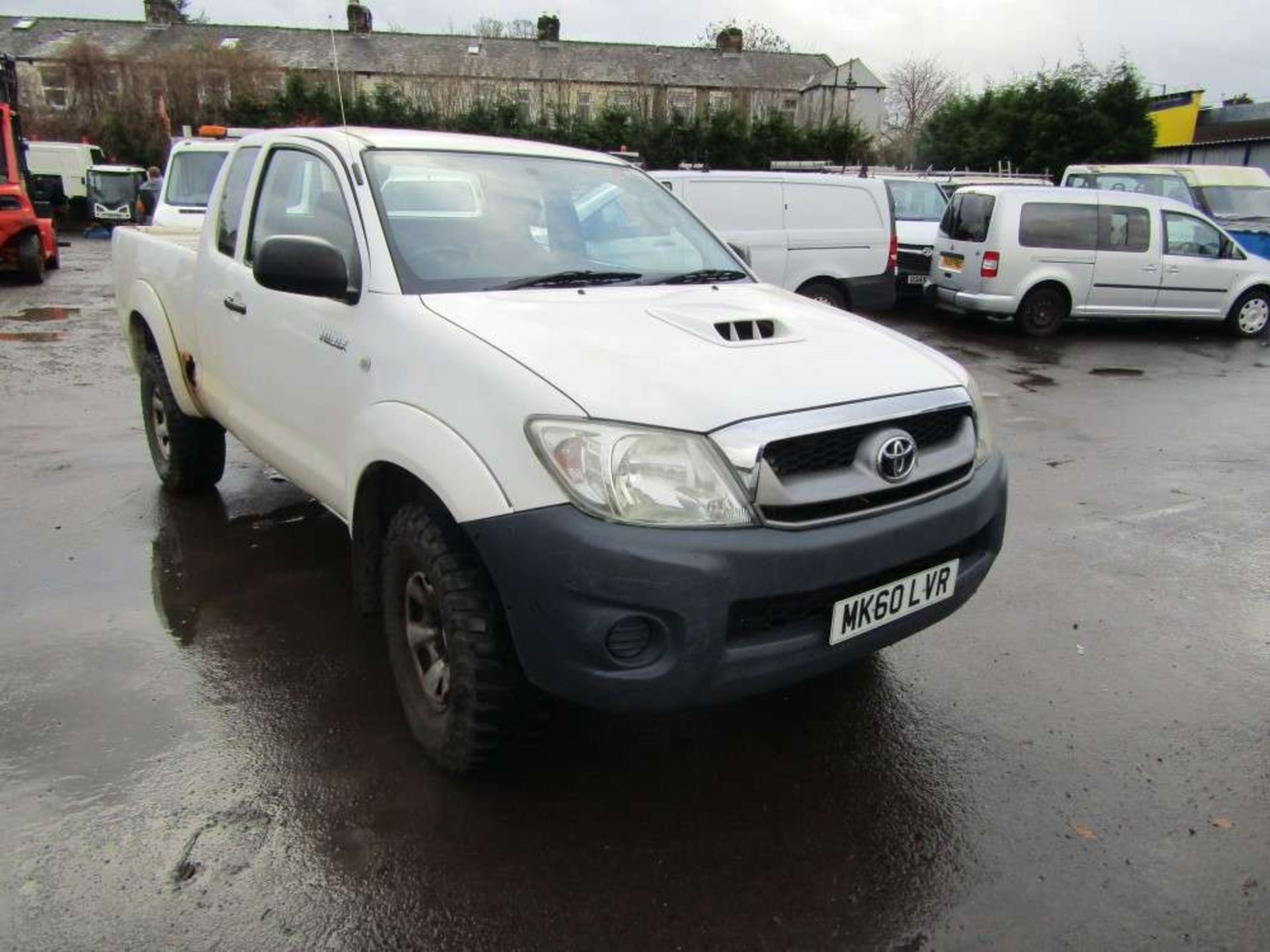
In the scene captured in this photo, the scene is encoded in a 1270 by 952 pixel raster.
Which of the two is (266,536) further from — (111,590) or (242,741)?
(242,741)

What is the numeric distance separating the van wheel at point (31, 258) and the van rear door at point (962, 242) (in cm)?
1348

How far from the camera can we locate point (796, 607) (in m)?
2.37

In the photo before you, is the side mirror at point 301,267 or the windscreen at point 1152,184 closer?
the side mirror at point 301,267

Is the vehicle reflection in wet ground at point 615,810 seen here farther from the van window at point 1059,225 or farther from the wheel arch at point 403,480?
the van window at point 1059,225

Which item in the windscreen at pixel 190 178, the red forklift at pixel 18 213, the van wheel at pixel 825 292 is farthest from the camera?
the red forklift at pixel 18 213

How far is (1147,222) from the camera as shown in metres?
11.6

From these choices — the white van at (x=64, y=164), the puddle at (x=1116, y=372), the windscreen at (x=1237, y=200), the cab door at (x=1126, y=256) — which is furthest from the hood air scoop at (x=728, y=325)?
the white van at (x=64, y=164)

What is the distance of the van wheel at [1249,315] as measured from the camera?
12.1 metres

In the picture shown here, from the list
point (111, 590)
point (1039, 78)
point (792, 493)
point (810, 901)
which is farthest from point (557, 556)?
point (1039, 78)

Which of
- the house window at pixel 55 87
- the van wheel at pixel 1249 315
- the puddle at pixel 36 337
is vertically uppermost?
the house window at pixel 55 87

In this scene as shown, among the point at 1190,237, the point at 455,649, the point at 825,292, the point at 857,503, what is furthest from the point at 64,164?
the point at 857,503

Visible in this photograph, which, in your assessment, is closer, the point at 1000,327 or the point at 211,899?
the point at 211,899

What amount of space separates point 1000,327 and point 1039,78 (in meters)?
18.0

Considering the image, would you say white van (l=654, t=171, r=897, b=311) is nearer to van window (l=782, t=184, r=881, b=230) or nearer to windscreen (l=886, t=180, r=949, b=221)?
van window (l=782, t=184, r=881, b=230)
